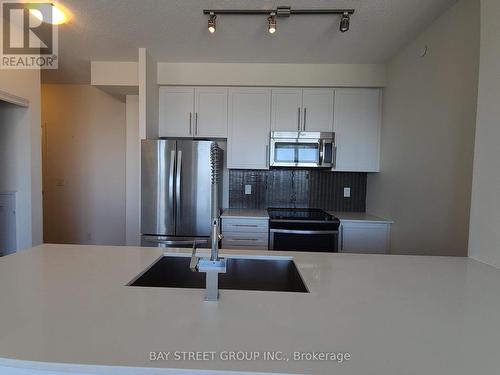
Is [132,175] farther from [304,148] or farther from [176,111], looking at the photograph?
[304,148]

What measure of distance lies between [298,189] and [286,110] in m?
0.99

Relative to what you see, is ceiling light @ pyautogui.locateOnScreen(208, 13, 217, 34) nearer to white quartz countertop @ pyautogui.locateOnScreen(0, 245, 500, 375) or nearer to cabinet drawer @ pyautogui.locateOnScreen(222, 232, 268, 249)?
white quartz countertop @ pyautogui.locateOnScreen(0, 245, 500, 375)

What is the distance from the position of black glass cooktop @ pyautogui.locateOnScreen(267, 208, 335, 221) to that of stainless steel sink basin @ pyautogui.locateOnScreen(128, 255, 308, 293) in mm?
1370

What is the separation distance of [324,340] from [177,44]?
8.90 feet

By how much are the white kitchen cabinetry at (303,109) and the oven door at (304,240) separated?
1.16 metres

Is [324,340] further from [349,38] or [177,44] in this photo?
[177,44]

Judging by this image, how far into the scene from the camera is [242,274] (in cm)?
147

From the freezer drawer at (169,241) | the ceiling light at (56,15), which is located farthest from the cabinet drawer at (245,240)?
the ceiling light at (56,15)

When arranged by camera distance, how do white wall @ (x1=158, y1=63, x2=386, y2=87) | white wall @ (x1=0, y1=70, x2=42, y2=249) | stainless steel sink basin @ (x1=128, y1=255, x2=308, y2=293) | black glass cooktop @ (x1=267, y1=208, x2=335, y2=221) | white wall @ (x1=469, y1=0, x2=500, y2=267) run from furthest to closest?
white wall @ (x1=158, y1=63, x2=386, y2=87)
black glass cooktop @ (x1=267, y1=208, x2=335, y2=221)
white wall @ (x1=0, y1=70, x2=42, y2=249)
stainless steel sink basin @ (x1=128, y1=255, x2=308, y2=293)
white wall @ (x1=469, y1=0, x2=500, y2=267)

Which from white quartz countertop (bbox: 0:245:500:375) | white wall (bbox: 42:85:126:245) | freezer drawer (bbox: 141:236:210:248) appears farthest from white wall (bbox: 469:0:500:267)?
white wall (bbox: 42:85:126:245)

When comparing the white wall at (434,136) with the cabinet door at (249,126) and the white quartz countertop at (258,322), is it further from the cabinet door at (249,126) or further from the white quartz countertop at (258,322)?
the cabinet door at (249,126)

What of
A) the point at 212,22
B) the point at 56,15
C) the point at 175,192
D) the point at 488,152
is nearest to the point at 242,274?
the point at 488,152

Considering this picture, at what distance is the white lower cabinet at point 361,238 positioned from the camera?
9.10 ft
